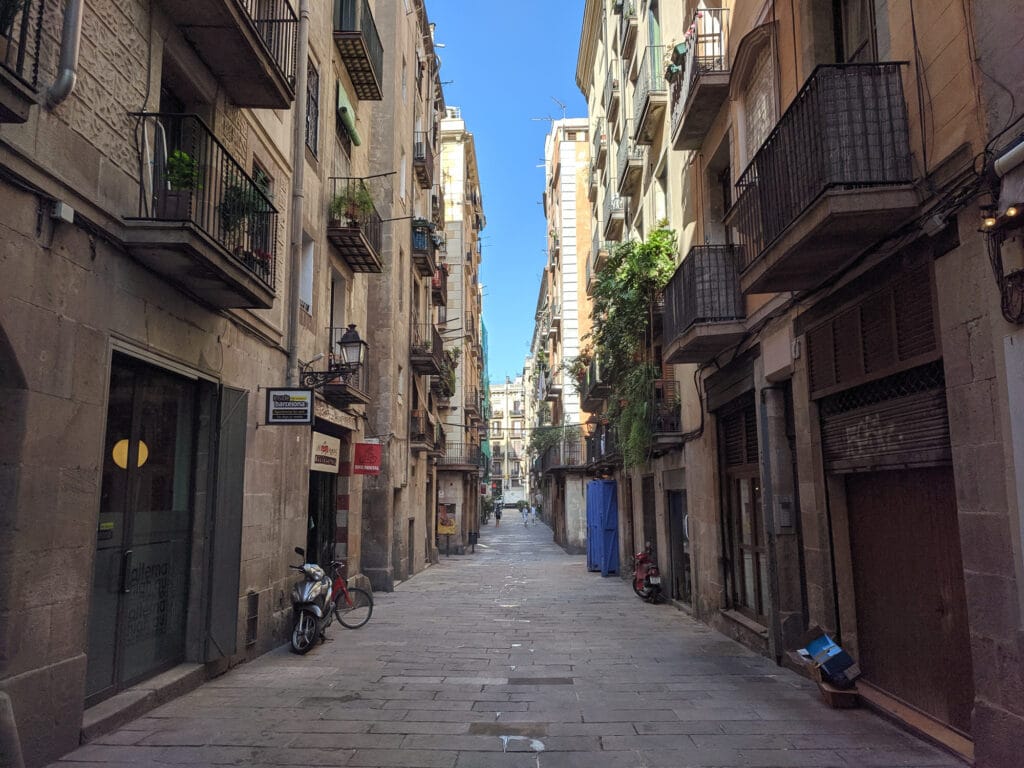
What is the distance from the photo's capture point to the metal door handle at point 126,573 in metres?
6.78

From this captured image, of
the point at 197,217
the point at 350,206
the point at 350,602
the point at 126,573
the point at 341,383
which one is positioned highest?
the point at 350,206

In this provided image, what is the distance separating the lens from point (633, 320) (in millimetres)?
15781

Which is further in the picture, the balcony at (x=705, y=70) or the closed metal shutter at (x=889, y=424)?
the balcony at (x=705, y=70)

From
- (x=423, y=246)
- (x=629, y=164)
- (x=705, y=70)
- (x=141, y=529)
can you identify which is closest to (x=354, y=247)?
(x=705, y=70)

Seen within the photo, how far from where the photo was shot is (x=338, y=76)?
47.8 feet

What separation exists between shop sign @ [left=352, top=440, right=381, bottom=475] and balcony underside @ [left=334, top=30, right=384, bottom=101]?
7479 millimetres

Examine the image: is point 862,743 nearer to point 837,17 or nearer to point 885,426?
point 885,426

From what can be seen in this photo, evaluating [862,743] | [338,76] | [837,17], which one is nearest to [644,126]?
[338,76]

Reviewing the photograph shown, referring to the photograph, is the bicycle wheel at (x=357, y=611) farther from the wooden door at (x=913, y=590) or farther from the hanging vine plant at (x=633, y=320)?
the wooden door at (x=913, y=590)

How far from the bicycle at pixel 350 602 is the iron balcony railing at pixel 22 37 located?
800 cm

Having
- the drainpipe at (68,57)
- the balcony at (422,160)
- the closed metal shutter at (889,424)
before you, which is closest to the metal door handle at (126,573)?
the drainpipe at (68,57)

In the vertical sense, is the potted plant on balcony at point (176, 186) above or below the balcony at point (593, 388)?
below

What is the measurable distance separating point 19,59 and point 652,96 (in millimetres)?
12706

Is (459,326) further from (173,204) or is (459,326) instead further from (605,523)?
(173,204)
